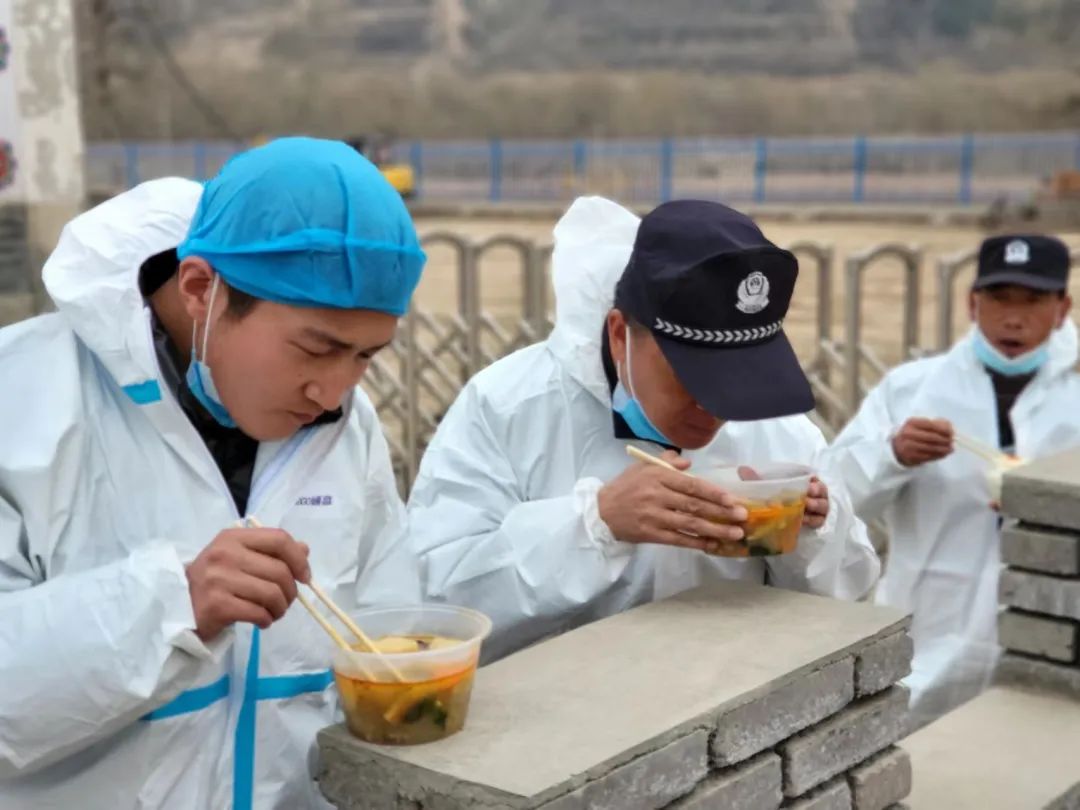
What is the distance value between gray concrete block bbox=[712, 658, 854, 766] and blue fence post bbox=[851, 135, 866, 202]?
Result: 19802 mm

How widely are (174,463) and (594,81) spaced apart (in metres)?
28.8

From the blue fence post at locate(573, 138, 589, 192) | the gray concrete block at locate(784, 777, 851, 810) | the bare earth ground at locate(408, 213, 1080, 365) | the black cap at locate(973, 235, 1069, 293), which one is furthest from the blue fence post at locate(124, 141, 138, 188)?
the gray concrete block at locate(784, 777, 851, 810)

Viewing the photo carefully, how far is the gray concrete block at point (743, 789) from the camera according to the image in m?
1.64

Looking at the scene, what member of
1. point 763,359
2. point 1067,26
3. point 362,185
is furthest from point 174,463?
point 1067,26

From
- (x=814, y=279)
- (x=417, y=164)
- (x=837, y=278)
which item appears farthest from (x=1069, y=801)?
(x=417, y=164)

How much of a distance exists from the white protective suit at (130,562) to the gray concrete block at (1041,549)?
4.94 feet

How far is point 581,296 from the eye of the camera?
2.35m

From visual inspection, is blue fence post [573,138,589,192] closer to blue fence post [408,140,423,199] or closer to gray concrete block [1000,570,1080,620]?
blue fence post [408,140,423,199]

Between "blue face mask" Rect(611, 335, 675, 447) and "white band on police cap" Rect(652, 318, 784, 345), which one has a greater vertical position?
"white band on police cap" Rect(652, 318, 784, 345)

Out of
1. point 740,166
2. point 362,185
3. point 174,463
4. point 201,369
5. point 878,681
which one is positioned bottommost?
point 740,166

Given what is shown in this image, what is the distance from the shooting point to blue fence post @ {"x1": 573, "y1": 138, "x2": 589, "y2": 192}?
22266 mm

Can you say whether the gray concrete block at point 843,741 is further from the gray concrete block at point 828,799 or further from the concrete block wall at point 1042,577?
the concrete block wall at point 1042,577

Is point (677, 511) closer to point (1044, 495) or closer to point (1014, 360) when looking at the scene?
point (1044, 495)

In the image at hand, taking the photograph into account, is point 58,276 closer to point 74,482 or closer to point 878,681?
point 74,482
